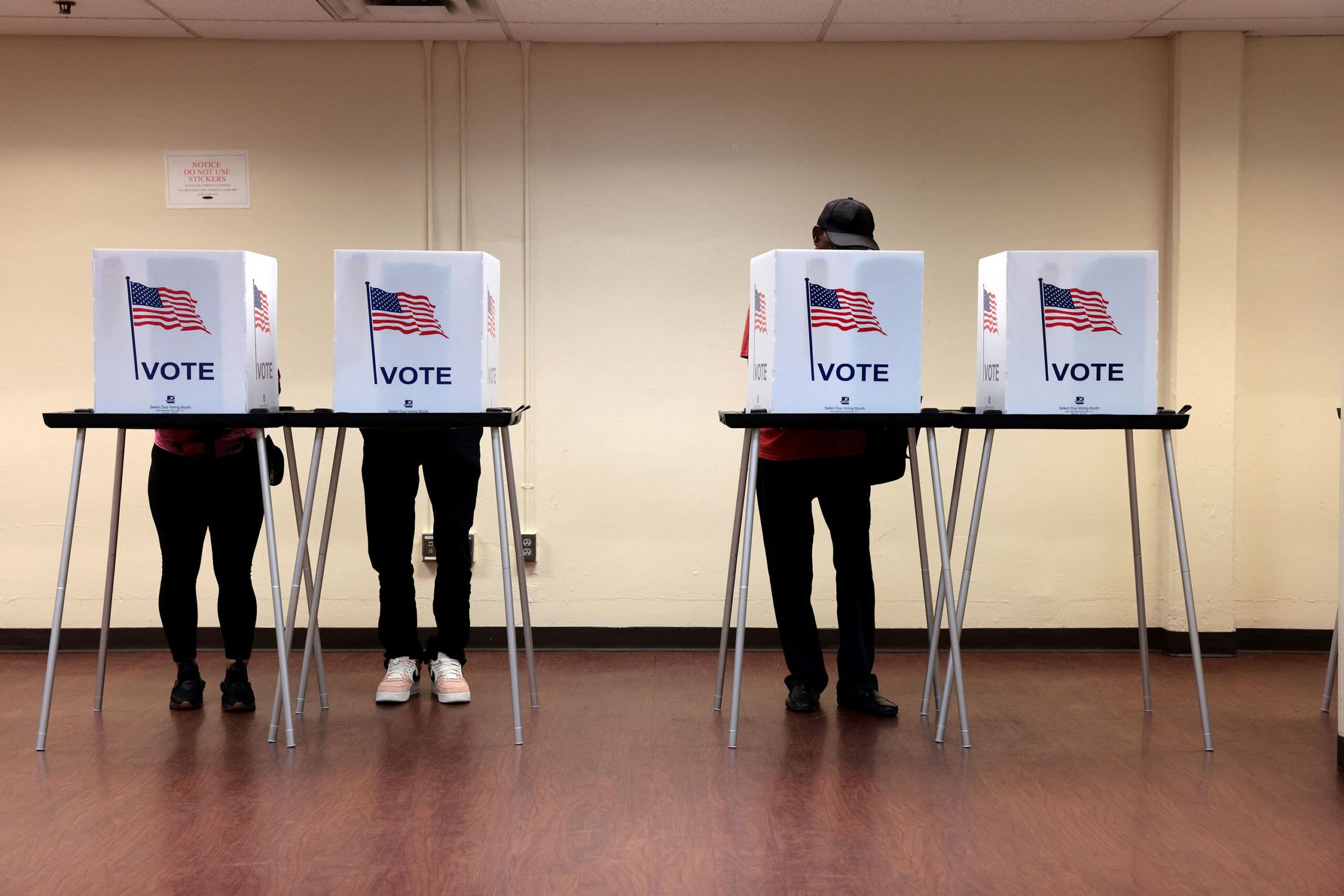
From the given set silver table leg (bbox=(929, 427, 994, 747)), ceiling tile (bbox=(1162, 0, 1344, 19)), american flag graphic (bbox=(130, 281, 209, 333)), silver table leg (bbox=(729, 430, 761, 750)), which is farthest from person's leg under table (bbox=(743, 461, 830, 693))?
ceiling tile (bbox=(1162, 0, 1344, 19))

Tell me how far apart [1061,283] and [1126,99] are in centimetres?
169

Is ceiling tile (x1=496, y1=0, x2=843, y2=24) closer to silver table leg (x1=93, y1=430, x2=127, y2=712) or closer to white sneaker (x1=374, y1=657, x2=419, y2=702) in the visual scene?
silver table leg (x1=93, y1=430, x2=127, y2=712)

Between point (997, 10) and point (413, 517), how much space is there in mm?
2431

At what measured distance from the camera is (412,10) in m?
3.55

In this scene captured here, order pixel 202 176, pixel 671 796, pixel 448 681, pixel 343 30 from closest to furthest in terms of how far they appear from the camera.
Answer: pixel 671 796 → pixel 448 681 → pixel 343 30 → pixel 202 176

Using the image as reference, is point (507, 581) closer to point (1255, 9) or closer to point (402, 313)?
point (402, 313)

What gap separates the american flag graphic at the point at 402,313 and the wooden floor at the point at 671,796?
101cm

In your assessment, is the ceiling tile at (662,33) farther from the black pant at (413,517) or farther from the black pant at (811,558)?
the black pant at (811,558)

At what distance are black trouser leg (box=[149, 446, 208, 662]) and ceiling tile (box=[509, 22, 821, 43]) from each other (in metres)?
1.80

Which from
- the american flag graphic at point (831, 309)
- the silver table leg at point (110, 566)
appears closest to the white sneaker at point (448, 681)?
the silver table leg at point (110, 566)

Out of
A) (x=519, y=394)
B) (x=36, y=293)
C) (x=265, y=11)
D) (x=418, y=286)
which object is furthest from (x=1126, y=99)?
(x=36, y=293)

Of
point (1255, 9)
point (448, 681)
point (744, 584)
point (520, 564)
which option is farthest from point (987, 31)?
point (448, 681)

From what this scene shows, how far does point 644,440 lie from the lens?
13.1ft

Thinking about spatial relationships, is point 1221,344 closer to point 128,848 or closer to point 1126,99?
point 1126,99
